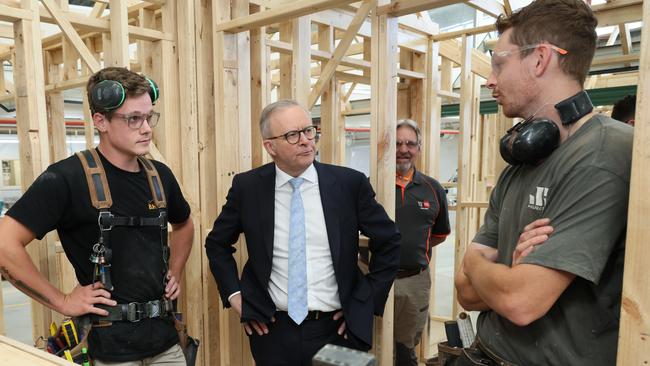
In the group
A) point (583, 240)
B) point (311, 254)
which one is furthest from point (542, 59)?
point (311, 254)

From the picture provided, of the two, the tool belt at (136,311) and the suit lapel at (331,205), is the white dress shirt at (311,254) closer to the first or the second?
the suit lapel at (331,205)

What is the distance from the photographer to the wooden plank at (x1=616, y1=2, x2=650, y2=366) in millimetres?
896

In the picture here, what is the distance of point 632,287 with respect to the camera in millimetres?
925

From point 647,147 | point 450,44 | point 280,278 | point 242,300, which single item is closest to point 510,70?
point 647,147

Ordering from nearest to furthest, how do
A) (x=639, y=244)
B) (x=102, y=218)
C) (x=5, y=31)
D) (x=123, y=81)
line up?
1. (x=639, y=244)
2. (x=102, y=218)
3. (x=123, y=81)
4. (x=5, y=31)

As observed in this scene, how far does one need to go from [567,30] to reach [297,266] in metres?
1.35

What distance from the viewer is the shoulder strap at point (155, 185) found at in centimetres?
189

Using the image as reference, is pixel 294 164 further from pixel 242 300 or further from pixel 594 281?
pixel 594 281

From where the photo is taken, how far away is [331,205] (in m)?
1.97

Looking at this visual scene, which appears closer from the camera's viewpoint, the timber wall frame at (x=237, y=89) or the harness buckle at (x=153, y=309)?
the harness buckle at (x=153, y=309)

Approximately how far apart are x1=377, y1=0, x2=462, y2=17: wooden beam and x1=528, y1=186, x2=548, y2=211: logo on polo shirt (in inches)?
40.0

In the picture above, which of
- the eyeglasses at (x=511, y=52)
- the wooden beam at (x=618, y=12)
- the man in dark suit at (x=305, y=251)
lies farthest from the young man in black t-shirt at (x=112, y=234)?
the wooden beam at (x=618, y=12)

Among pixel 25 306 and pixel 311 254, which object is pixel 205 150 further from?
pixel 25 306

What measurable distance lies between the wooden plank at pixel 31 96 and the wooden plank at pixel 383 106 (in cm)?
162
